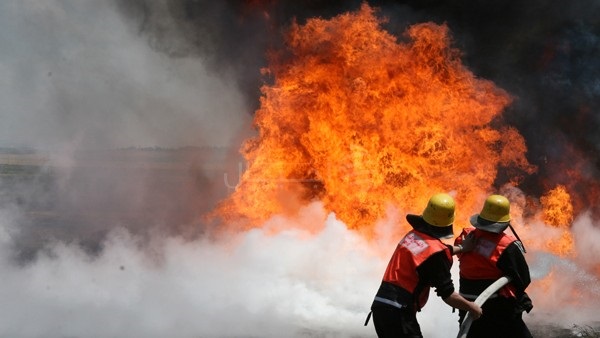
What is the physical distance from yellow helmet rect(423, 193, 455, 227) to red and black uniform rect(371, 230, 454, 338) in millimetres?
144

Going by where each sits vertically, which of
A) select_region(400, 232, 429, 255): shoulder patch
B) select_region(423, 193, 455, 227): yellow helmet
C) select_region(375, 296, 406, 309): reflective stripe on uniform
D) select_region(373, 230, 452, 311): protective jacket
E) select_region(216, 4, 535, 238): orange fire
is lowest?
select_region(375, 296, 406, 309): reflective stripe on uniform

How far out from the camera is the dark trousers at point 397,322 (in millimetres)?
3865

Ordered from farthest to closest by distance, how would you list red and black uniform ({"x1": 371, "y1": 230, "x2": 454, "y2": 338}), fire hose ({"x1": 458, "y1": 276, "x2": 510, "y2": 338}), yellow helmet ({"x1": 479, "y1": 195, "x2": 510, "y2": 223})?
yellow helmet ({"x1": 479, "y1": 195, "x2": 510, "y2": 223}) < fire hose ({"x1": 458, "y1": 276, "x2": 510, "y2": 338}) < red and black uniform ({"x1": 371, "y1": 230, "x2": 454, "y2": 338})

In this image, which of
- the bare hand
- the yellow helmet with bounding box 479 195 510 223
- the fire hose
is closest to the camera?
the bare hand

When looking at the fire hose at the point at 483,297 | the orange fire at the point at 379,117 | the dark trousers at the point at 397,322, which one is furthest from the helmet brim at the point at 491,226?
the orange fire at the point at 379,117

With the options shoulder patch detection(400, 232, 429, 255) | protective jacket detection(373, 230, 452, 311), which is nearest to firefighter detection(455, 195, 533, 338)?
protective jacket detection(373, 230, 452, 311)

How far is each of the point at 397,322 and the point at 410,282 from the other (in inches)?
11.2

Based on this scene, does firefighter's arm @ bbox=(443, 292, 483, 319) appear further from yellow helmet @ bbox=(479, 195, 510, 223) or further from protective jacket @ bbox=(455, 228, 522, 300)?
yellow helmet @ bbox=(479, 195, 510, 223)

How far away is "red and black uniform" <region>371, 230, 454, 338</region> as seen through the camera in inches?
150

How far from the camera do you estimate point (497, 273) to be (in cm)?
443

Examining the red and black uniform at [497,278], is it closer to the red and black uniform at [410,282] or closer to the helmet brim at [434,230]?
the helmet brim at [434,230]

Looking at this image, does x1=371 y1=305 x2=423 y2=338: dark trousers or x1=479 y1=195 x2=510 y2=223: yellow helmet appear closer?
x1=371 y1=305 x2=423 y2=338: dark trousers

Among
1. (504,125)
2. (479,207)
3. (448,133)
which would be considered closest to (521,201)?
(504,125)

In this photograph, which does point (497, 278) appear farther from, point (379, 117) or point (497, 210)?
point (379, 117)
